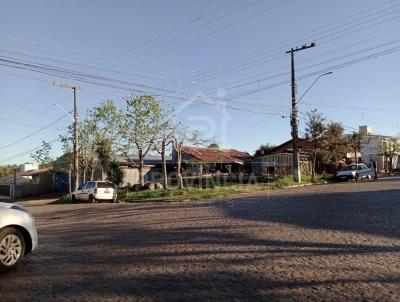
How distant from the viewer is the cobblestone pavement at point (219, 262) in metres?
6.15

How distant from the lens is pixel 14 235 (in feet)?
26.5

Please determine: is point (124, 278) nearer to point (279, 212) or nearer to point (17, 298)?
point (17, 298)

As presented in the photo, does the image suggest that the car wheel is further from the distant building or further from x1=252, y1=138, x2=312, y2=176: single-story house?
the distant building

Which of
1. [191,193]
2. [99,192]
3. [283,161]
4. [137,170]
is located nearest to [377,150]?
[283,161]

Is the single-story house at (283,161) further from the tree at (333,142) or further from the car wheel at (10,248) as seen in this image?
the car wheel at (10,248)

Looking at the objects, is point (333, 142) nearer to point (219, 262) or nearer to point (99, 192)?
point (99, 192)

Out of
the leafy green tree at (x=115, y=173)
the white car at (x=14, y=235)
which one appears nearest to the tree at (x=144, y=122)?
the leafy green tree at (x=115, y=173)

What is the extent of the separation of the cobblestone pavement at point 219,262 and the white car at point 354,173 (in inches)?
1092

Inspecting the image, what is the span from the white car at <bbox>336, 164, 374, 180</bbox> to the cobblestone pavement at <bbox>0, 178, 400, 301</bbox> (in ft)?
91.0

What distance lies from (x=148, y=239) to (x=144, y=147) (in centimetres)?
2696

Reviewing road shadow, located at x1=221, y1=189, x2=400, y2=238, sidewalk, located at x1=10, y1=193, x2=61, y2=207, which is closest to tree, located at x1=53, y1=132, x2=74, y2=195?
sidewalk, located at x1=10, y1=193, x2=61, y2=207

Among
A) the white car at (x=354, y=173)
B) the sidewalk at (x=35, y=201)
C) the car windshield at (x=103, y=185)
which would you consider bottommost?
the sidewalk at (x=35, y=201)

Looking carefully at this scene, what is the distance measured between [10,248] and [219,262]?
3501 millimetres

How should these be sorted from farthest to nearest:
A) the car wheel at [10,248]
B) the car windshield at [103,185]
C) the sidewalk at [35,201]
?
the sidewalk at [35,201] < the car windshield at [103,185] < the car wheel at [10,248]
